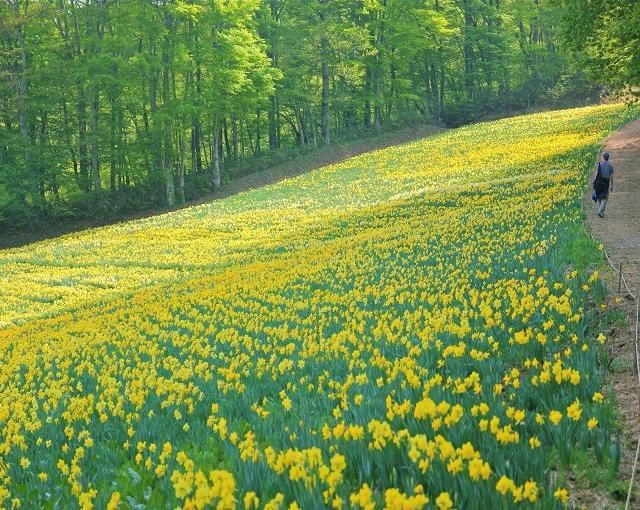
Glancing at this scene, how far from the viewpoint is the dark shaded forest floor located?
3841cm

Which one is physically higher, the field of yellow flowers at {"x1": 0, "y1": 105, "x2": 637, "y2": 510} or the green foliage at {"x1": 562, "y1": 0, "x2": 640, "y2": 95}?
the green foliage at {"x1": 562, "y1": 0, "x2": 640, "y2": 95}

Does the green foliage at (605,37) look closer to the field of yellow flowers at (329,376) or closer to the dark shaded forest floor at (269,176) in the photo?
the field of yellow flowers at (329,376)

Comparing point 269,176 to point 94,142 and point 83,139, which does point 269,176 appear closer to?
point 94,142

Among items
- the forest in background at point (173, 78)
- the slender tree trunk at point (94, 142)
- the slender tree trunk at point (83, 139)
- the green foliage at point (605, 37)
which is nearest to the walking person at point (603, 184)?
the green foliage at point (605, 37)

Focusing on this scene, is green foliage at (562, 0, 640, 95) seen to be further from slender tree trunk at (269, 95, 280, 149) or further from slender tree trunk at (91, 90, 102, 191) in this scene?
slender tree trunk at (269, 95, 280, 149)

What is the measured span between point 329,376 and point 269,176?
40.0 m

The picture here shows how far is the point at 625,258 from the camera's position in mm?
9625

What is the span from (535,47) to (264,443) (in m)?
55.4

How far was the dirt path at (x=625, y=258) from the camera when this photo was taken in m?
4.04

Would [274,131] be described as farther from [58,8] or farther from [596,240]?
[596,240]

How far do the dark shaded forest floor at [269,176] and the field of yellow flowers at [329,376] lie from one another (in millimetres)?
21634

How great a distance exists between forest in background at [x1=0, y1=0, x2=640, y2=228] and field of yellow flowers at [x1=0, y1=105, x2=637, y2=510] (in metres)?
22.3

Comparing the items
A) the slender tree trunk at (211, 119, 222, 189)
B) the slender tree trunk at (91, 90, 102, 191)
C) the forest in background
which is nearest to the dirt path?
the forest in background

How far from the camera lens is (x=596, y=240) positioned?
1051cm
